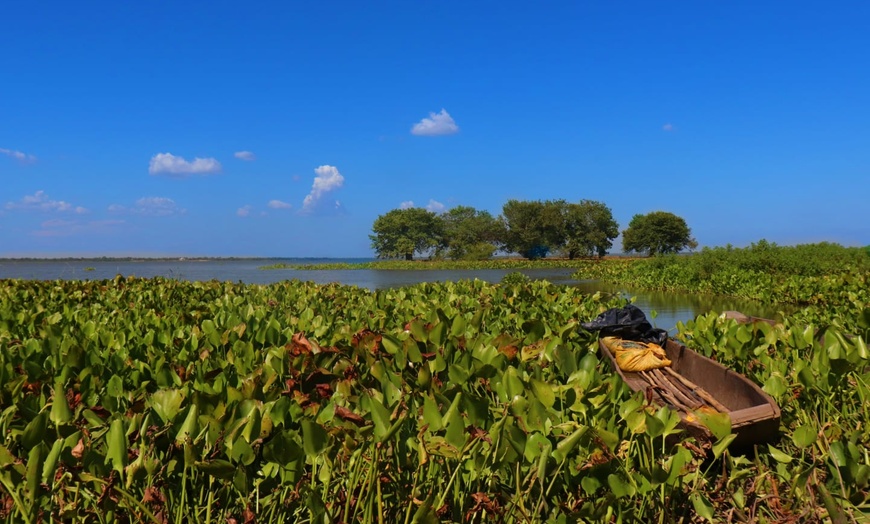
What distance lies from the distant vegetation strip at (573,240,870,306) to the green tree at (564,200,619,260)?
107ft

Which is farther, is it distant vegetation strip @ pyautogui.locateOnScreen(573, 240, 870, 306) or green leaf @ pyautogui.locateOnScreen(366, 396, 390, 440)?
distant vegetation strip @ pyautogui.locateOnScreen(573, 240, 870, 306)

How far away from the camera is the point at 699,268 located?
22047 mm

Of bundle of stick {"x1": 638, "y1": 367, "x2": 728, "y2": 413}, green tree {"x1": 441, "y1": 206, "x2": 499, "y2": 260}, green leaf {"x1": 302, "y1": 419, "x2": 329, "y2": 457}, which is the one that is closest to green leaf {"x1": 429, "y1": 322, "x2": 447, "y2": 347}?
green leaf {"x1": 302, "y1": 419, "x2": 329, "y2": 457}

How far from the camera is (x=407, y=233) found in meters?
69.8

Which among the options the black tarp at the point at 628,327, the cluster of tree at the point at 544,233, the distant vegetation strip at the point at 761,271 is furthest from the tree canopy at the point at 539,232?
the black tarp at the point at 628,327

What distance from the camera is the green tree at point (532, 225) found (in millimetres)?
58062

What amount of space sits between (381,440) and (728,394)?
121 inches

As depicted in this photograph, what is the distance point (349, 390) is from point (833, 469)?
212 cm

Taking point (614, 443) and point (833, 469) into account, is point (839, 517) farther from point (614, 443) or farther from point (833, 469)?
point (614, 443)

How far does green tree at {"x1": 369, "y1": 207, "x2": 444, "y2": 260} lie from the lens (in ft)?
225

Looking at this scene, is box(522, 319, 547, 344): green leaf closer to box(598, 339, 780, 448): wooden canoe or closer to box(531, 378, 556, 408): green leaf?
box(598, 339, 780, 448): wooden canoe

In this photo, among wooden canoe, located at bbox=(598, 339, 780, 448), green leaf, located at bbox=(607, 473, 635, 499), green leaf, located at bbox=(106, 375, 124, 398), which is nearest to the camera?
green leaf, located at bbox=(607, 473, 635, 499)

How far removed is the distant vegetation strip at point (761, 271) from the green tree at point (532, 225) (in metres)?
31.7

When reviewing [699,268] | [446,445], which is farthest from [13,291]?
[699,268]
